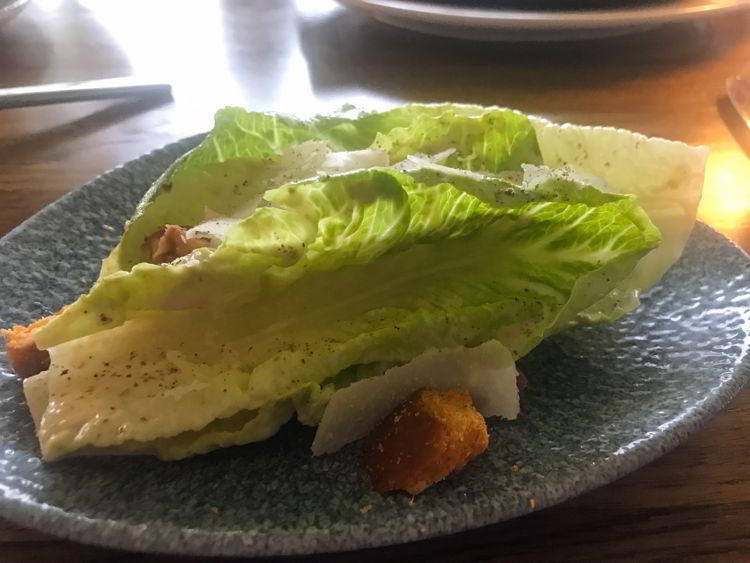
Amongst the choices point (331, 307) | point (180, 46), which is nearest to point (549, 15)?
point (180, 46)

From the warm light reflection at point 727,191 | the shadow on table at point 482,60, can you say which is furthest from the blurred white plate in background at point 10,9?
the warm light reflection at point 727,191

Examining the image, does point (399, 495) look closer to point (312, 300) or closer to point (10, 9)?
point (312, 300)

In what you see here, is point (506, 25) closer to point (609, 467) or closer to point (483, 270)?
point (483, 270)

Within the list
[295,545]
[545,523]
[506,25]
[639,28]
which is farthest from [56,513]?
[639,28]

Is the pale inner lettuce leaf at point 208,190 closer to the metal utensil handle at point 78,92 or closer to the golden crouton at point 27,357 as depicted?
the golden crouton at point 27,357

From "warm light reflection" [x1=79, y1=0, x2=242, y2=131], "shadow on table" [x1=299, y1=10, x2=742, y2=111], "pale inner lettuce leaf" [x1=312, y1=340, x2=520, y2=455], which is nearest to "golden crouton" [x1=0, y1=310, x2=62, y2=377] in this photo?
"pale inner lettuce leaf" [x1=312, y1=340, x2=520, y2=455]
